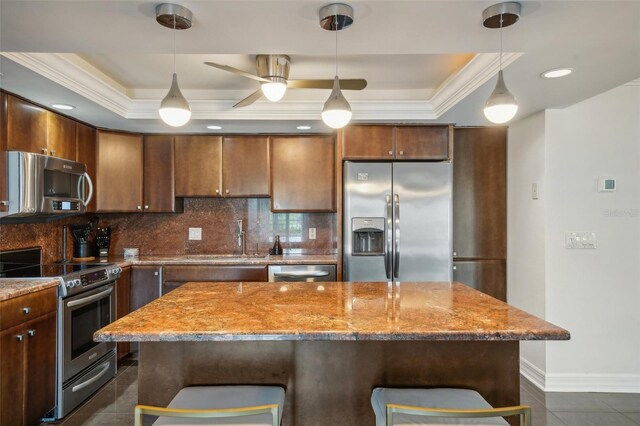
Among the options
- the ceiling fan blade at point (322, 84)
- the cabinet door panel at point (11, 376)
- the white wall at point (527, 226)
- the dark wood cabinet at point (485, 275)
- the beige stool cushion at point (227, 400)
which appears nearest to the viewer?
the beige stool cushion at point (227, 400)

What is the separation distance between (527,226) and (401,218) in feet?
3.41

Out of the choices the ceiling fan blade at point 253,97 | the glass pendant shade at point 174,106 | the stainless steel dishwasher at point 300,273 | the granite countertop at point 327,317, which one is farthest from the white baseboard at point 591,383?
the glass pendant shade at point 174,106

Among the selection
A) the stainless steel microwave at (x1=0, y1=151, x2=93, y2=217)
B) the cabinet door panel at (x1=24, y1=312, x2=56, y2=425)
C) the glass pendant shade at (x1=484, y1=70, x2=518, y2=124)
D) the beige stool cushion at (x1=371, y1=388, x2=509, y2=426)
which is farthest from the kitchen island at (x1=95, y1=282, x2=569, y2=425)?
the stainless steel microwave at (x1=0, y1=151, x2=93, y2=217)

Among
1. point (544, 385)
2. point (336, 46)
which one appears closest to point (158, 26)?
point (336, 46)

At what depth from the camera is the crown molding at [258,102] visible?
7.90 ft

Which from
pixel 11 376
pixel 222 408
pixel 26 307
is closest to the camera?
pixel 222 408

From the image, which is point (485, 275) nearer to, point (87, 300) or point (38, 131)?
point (87, 300)

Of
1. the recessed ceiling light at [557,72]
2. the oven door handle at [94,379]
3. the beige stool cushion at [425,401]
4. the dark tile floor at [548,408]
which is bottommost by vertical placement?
the dark tile floor at [548,408]

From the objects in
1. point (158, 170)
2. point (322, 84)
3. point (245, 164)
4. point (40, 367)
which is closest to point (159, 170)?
point (158, 170)

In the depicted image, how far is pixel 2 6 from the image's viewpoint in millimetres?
1546

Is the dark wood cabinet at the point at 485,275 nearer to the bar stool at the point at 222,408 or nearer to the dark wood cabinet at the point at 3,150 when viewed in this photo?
the bar stool at the point at 222,408

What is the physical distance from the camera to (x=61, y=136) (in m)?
3.18

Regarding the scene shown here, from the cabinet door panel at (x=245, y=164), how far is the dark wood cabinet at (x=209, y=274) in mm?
786

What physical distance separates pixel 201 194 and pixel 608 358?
12.2ft
